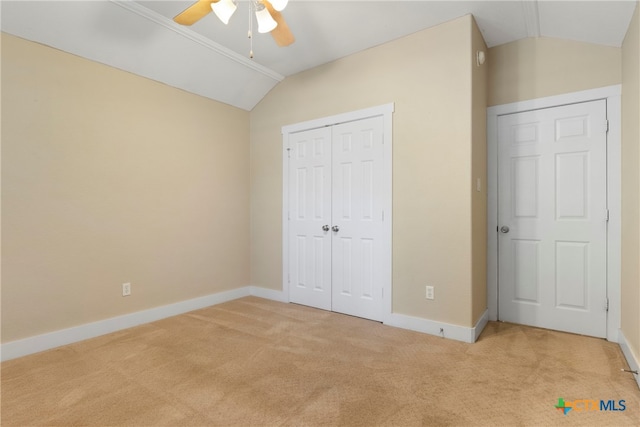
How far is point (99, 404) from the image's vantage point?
6.36 ft

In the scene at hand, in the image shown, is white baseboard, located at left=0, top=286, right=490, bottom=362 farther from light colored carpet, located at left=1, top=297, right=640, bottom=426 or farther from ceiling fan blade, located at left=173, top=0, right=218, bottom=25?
ceiling fan blade, located at left=173, top=0, right=218, bottom=25

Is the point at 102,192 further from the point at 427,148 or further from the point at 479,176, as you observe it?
the point at 479,176

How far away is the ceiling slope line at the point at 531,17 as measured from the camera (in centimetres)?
254

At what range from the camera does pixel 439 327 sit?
9.61 feet

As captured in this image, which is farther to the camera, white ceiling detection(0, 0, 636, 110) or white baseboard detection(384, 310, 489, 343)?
white baseboard detection(384, 310, 489, 343)

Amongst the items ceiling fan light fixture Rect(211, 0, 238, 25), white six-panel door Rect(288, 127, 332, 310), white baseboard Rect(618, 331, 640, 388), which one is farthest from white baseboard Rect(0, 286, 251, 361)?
white baseboard Rect(618, 331, 640, 388)

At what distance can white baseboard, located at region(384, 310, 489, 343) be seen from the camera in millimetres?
2789

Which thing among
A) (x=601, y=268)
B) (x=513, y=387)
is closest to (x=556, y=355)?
Result: (x=513, y=387)

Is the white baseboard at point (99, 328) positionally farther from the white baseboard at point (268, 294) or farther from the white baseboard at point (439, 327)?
the white baseboard at point (439, 327)

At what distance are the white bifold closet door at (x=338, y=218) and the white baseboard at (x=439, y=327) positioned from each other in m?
0.20

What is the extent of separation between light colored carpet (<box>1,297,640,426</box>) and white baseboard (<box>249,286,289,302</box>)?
0.97m

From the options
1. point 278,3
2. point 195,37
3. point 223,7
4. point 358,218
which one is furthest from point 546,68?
point 195,37

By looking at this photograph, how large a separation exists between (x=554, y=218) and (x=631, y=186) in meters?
0.69

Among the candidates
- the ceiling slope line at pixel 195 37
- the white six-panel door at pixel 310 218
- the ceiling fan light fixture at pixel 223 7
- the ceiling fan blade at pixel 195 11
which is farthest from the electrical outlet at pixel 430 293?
the ceiling slope line at pixel 195 37
